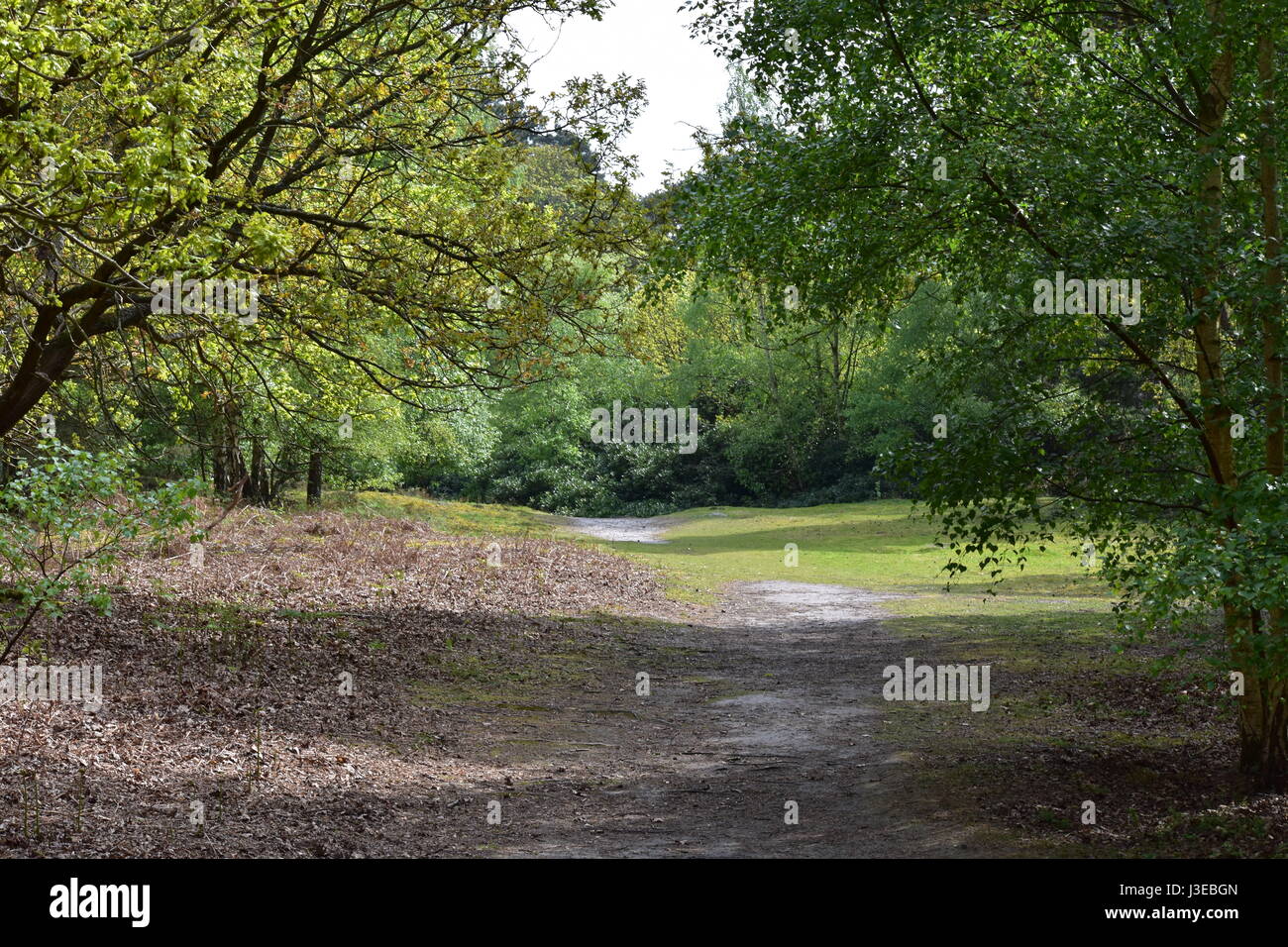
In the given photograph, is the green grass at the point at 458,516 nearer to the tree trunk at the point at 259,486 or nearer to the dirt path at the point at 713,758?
the tree trunk at the point at 259,486

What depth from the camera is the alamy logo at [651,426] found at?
150 ft

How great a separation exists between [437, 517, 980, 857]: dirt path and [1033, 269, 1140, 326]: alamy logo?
141 inches

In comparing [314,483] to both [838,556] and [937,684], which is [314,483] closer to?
[838,556]

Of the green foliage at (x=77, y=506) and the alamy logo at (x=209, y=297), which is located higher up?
the alamy logo at (x=209, y=297)

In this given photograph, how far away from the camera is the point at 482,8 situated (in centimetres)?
1122

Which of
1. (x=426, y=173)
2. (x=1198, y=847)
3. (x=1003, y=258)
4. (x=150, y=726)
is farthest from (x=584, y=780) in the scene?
(x=426, y=173)

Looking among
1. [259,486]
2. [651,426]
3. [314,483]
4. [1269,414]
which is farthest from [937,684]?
[651,426]

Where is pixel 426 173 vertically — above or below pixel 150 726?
above

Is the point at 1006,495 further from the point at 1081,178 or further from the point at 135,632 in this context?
the point at 135,632

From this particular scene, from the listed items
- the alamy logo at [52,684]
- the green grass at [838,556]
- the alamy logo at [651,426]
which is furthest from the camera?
the alamy logo at [651,426]

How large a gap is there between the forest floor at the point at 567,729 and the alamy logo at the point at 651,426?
88.1ft

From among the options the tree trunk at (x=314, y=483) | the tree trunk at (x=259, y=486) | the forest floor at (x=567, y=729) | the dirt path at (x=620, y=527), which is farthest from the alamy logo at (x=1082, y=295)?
the tree trunk at (x=314, y=483)

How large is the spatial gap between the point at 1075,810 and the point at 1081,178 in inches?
168

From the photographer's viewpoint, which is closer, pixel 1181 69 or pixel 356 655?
pixel 1181 69
